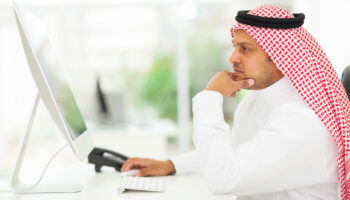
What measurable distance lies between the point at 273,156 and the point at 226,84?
41 centimetres

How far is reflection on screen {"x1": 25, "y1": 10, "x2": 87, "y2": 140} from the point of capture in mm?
1665

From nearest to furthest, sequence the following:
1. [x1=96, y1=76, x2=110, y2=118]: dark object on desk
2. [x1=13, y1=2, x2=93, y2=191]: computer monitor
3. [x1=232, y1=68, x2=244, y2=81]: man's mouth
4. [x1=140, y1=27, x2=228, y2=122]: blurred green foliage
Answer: [x1=13, y1=2, x2=93, y2=191]: computer monitor < [x1=232, y1=68, x2=244, y2=81]: man's mouth < [x1=96, y1=76, x2=110, y2=118]: dark object on desk < [x1=140, y1=27, x2=228, y2=122]: blurred green foliage

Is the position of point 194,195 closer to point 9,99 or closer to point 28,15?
point 28,15

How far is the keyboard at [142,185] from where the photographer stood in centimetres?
178

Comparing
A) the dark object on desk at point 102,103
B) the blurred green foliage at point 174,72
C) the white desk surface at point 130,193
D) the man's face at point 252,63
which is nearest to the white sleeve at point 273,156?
the white desk surface at point 130,193

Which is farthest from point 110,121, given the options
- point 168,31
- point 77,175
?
point 77,175

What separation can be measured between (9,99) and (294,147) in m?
5.48

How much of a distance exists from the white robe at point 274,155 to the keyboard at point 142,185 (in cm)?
23

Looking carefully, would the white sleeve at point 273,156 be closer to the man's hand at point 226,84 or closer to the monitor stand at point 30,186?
the man's hand at point 226,84

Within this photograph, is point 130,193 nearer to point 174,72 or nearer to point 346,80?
point 346,80

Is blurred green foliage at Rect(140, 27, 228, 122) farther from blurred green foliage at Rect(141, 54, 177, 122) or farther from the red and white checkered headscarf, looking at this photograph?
the red and white checkered headscarf

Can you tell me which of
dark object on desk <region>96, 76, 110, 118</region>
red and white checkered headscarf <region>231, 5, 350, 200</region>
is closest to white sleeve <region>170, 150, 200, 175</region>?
red and white checkered headscarf <region>231, 5, 350, 200</region>

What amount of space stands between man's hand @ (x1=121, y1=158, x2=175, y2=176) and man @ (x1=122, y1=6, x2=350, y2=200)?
0.41 meters

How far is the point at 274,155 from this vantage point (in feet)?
5.39
